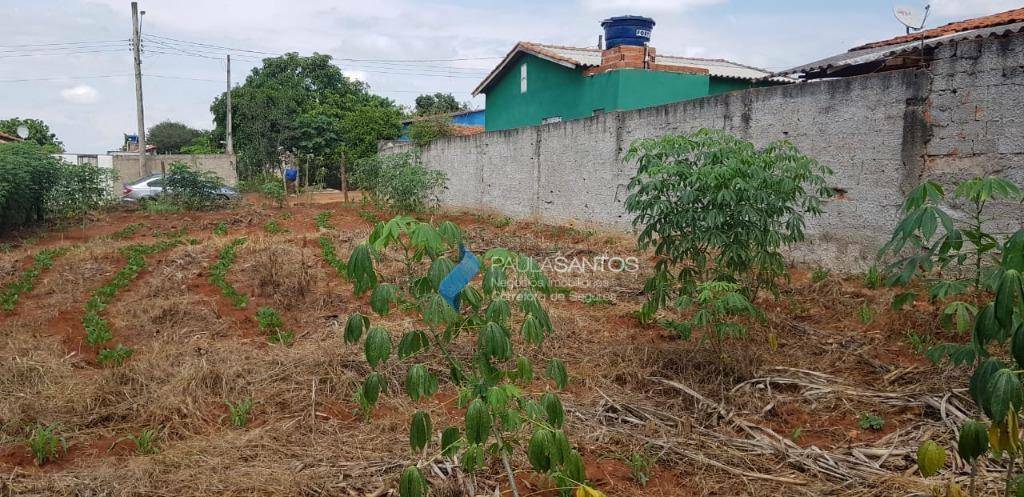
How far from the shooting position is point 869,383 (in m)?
4.07

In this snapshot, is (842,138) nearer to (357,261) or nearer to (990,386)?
(990,386)

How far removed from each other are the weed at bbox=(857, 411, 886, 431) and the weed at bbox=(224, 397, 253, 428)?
3437 mm

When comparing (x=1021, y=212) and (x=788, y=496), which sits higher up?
(x=1021, y=212)

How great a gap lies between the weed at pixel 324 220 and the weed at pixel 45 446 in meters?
9.04

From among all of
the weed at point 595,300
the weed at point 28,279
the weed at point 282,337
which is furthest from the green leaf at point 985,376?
the weed at point 28,279

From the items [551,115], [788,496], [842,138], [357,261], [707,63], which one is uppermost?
[707,63]

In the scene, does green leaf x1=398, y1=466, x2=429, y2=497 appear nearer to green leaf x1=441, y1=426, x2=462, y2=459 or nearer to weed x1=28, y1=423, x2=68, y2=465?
green leaf x1=441, y1=426, x2=462, y2=459

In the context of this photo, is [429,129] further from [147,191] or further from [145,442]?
[145,442]

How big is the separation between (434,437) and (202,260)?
264 inches

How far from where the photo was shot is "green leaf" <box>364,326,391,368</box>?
6.54ft

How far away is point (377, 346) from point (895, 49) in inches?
269

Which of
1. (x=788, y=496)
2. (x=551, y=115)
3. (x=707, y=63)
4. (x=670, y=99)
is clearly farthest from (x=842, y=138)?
(x=707, y=63)

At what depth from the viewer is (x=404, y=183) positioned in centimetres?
1393

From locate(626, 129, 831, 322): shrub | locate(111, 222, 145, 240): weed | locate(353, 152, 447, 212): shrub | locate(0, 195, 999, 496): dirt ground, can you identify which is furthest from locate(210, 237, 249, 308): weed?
locate(353, 152, 447, 212): shrub
